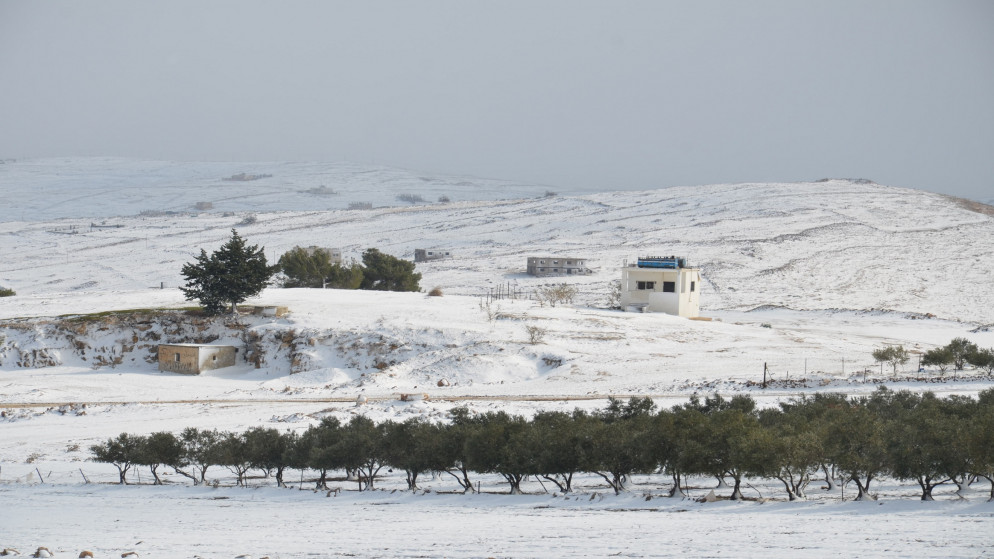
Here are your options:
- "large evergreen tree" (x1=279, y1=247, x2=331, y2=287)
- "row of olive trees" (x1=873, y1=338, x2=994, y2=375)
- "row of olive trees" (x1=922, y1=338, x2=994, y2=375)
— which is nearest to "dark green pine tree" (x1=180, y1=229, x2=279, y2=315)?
"large evergreen tree" (x1=279, y1=247, x2=331, y2=287)

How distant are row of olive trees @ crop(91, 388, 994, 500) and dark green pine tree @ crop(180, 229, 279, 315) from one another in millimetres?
19854

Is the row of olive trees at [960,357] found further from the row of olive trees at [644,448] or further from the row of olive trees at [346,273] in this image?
the row of olive trees at [346,273]

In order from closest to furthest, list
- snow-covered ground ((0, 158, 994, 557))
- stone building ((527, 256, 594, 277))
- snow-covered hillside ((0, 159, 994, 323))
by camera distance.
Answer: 1. snow-covered ground ((0, 158, 994, 557))
2. snow-covered hillside ((0, 159, 994, 323))
3. stone building ((527, 256, 594, 277))

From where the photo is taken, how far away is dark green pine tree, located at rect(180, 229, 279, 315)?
46.6 m

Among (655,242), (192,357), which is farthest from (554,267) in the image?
(192,357)

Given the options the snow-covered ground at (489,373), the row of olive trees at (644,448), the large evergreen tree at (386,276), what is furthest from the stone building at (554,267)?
the row of olive trees at (644,448)

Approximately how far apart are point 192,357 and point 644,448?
27.1 m

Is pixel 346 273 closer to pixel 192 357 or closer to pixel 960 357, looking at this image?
pixel 192 357

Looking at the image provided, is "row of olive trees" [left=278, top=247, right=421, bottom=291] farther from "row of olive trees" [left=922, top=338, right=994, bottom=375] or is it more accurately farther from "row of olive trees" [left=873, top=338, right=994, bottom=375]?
"row of olive trees" [left=922, top=338, right=994, bottom=375]

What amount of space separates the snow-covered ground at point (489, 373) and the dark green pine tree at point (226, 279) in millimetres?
1632

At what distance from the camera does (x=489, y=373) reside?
4103 cm

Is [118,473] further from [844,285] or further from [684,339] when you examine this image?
[844,285]

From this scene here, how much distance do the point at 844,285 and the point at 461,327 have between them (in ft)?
142

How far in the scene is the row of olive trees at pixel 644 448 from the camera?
20.8m
